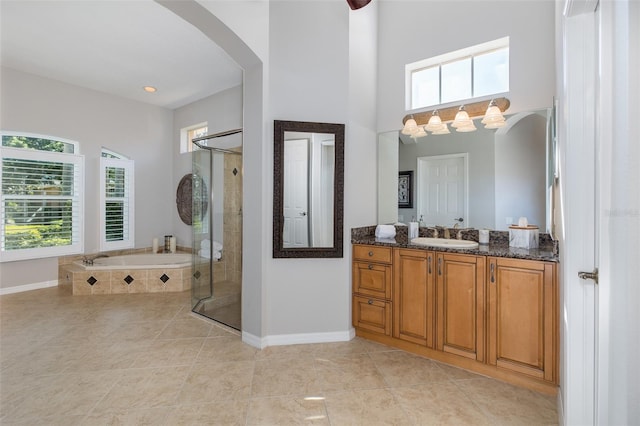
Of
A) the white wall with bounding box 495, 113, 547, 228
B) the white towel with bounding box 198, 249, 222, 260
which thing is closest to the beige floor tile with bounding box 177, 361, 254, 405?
the white towel with bounding box 198, 249, 222, 260

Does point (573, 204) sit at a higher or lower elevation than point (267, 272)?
higher

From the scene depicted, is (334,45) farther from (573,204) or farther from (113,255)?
(113,255)

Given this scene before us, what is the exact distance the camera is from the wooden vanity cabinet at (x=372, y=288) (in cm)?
276

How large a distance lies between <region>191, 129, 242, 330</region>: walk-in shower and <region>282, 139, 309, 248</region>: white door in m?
0.72

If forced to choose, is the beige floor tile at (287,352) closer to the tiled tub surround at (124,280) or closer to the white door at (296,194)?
the white door at (296,194)

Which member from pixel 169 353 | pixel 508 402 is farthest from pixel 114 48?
pixel 508 402

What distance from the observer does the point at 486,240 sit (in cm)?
268

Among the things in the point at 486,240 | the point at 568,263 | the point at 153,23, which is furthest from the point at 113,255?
the point at 568,263

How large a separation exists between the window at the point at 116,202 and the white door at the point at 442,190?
483cm

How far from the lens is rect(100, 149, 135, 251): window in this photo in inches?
202

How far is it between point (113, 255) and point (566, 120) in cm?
605

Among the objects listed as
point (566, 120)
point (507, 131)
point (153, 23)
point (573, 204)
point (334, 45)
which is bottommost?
point (573, 204)

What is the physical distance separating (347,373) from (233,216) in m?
1.98

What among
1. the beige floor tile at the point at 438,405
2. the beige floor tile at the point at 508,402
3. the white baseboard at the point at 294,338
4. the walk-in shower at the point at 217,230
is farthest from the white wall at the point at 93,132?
the beige floor tile at the point at 508,402
